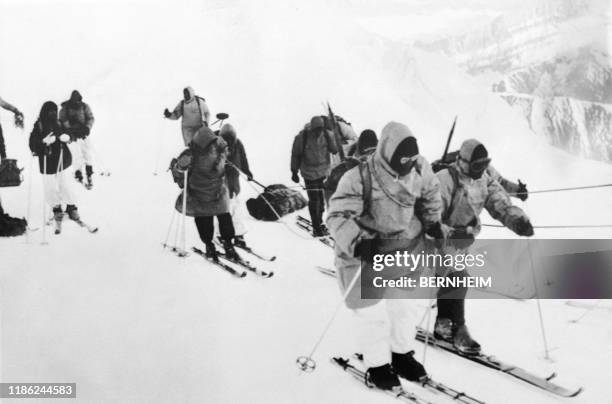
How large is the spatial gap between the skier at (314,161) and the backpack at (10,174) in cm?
130

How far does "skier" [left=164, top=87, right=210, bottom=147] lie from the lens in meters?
2.29

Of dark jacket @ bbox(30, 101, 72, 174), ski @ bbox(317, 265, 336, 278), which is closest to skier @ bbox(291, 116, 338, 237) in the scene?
ski @ bbox(317, 265, 336, 278)

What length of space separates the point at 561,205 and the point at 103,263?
6.61 feet

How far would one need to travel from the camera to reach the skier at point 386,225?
164 centimetres

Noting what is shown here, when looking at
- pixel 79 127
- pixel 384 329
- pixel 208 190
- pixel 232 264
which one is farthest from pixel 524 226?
pixel 79 127

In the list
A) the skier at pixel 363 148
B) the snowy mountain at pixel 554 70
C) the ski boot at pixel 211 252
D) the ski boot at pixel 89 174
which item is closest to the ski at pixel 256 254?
the ski boot at pixel 211 252

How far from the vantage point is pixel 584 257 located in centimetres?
224

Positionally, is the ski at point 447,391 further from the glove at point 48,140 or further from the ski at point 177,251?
the glove at point 48,140

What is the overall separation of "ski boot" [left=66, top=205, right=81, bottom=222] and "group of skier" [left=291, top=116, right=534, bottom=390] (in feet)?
4.12

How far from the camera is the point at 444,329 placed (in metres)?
2.04

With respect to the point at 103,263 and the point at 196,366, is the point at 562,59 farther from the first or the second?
the point at 103,263

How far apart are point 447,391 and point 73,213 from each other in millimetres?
1748

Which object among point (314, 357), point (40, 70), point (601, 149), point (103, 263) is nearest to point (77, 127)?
point (40, 70)

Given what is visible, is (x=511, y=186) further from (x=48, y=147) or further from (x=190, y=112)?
(x=48, y=147)
